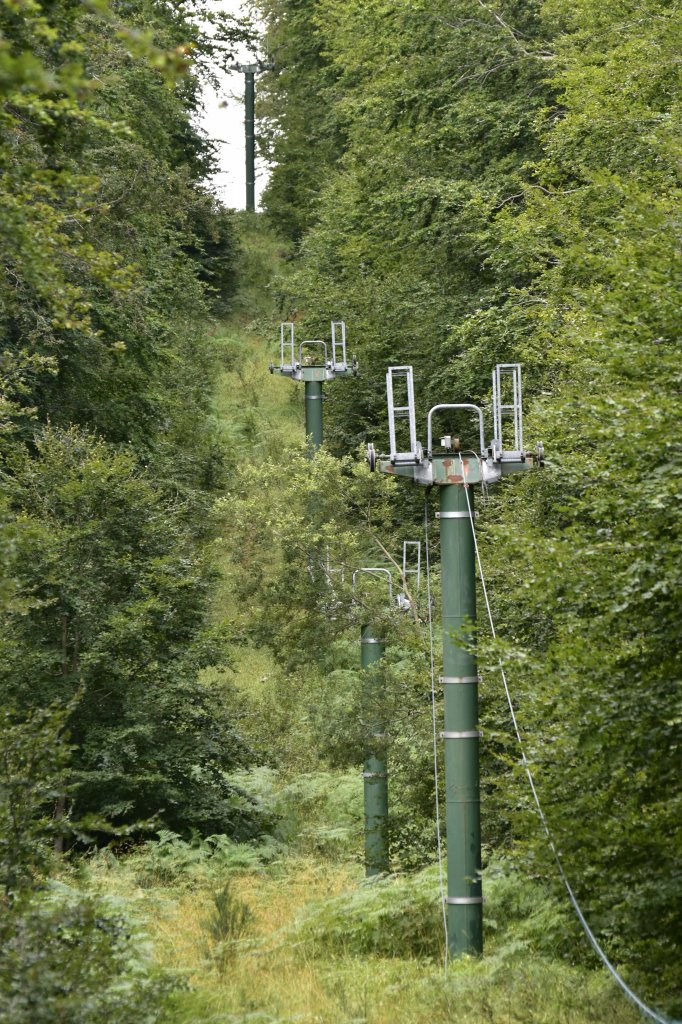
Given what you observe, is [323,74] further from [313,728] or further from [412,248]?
[313,728]

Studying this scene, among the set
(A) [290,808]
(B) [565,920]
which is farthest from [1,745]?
(A) [290,808]

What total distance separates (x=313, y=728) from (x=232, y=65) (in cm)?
3701

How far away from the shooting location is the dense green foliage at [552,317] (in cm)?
814

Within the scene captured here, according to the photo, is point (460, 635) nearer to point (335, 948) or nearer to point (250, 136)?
point (335, 948)

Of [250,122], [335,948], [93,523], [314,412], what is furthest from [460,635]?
[250,122]

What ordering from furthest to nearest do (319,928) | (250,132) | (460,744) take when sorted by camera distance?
(250,132), (319,928), (460,744)

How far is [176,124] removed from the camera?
1134 inches

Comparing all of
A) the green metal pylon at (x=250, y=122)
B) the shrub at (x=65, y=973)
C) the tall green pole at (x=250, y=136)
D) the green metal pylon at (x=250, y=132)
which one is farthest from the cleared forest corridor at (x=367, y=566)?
the tall green pole at (x=250, y=136)

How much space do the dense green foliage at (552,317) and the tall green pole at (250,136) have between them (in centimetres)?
720

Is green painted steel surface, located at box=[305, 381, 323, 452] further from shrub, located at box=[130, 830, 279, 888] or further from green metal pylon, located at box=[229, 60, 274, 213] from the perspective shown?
green metal pylon, located at box=[229, 60, 274, 213]

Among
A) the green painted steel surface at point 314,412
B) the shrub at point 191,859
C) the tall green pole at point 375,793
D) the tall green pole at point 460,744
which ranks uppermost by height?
the green painted steel surface at point 314,412

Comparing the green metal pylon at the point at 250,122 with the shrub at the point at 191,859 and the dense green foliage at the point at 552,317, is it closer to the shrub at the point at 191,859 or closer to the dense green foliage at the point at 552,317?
the dense green foliage at the point at 552,317

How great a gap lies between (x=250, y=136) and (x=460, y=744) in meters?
53.3

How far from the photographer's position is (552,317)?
1750 centimetres
